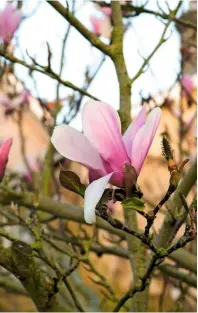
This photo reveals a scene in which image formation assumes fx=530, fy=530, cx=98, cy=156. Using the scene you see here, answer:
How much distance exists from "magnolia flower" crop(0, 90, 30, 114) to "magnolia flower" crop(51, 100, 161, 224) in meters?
1.36

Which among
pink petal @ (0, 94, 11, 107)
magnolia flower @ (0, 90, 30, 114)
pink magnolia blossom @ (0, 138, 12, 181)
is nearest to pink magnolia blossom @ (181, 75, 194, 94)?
magnolia flower @ (0, 90, 30, 114)

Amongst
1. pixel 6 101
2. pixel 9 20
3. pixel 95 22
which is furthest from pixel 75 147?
pixel 6 101

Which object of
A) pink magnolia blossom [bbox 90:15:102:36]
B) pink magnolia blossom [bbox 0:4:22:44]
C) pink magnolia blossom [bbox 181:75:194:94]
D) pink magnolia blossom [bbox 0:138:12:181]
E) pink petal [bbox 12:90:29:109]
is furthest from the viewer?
pink petal [bbox 12:90:29:109]

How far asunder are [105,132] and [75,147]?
0.04 meters

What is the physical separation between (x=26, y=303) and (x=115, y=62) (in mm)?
1951

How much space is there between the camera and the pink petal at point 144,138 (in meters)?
0.56

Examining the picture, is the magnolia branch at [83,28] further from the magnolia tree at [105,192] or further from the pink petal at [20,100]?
the pink petal at [20,100]

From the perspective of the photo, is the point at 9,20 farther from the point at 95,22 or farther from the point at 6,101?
the point at 6,101

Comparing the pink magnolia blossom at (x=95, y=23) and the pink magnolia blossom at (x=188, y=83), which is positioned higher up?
the pink magnolia blossom at (x=95, y=23)

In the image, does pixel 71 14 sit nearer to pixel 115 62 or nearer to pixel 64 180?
pixel 115 62

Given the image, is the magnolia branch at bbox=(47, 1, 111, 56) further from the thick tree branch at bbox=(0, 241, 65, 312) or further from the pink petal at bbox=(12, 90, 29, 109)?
the pink petal at bbox=(12, 90, 29, 109)

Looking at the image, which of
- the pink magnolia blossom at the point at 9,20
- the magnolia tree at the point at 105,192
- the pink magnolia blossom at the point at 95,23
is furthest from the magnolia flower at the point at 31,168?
the pink magnolia blossom at the point at 9,20

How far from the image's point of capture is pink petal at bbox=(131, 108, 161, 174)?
1.85 feet

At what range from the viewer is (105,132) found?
0.57m
